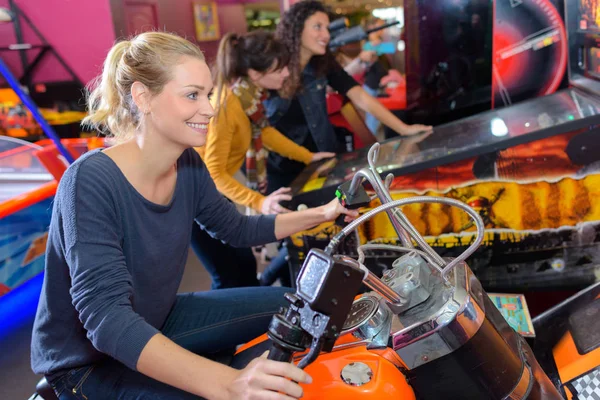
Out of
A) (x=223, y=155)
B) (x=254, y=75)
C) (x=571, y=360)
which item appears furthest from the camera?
(x=254, y=75)

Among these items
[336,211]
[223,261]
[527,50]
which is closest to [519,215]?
[336,211]

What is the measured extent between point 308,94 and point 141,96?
1.45m

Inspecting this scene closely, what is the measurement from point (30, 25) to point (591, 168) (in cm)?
386

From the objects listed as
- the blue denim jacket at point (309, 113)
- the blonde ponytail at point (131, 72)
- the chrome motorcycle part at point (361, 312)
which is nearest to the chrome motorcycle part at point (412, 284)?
the chrome motorcycle part at point (361, 312)

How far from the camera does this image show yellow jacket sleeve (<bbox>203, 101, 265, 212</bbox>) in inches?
78.6

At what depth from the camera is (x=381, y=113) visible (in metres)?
2.53

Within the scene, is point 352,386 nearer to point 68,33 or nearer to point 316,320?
point 316,320

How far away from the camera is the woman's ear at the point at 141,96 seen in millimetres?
1210

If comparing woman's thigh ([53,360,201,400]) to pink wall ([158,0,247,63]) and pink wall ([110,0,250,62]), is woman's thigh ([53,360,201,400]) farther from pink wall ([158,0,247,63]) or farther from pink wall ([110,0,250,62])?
pink wall ([158,0,247,63])

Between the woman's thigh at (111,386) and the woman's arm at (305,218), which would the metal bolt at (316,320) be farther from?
the woman's arm at (305,218)

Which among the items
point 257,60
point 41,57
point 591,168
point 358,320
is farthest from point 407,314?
point 41,57

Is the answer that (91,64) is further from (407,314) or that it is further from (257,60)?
(407,314)

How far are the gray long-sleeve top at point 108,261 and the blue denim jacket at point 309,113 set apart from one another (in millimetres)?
1096

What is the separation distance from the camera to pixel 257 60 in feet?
6.91
